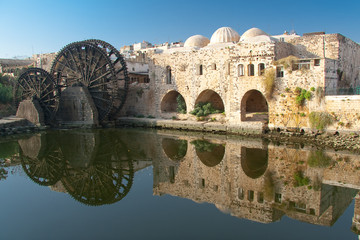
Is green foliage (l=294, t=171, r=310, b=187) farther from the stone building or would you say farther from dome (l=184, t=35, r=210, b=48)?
dome (l=184, t=35, r=210, b=48)

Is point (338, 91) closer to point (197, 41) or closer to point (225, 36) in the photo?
Result: point (225, 36)

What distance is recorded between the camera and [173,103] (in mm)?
16531

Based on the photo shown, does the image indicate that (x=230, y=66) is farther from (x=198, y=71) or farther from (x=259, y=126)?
(x=259, y=126)

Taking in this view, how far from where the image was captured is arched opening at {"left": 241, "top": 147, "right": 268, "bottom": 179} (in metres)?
7.62

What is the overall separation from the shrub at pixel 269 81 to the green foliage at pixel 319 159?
3.32 m

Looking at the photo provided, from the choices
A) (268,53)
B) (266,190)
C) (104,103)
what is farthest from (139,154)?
(104,103)

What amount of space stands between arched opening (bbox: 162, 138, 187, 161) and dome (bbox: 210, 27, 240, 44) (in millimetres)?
8342

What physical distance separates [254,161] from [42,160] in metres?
6.22

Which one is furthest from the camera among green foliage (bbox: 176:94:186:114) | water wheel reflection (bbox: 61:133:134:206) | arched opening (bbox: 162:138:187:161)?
green foliage (bbox: 176:94:186:114)

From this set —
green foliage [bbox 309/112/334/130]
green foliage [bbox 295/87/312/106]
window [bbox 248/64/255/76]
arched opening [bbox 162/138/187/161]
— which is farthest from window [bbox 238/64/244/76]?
Answer: arched opening [bbox 162/138/187/161]

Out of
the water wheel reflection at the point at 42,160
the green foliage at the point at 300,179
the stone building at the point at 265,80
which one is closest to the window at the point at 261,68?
the stone building at the point at 265,80

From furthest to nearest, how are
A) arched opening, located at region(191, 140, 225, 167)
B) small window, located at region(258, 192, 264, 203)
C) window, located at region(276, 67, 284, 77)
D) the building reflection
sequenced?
window, located at region(276, 67, 284, 77)
arched opening, located at region(191, 140, 225, 167)
small window, located at region(258, 192, 264, 203)
the building reflection

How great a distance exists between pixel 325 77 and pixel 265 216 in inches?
263

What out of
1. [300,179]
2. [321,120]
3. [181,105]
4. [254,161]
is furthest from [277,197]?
[181,105]
